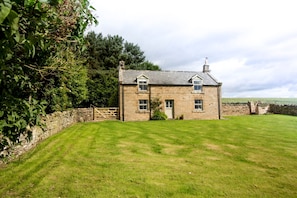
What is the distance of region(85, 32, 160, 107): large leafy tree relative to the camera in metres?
35.2

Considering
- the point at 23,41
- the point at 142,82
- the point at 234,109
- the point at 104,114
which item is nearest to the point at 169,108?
the point at 142,82

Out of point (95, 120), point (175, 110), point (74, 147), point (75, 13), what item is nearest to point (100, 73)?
point (95, 120)

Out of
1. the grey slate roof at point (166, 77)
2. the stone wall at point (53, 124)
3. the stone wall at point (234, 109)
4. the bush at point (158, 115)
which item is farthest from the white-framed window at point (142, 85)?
the stone wall at point (234, 109)

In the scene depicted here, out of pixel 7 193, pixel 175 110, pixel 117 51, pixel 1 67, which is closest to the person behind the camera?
pixel 1 67

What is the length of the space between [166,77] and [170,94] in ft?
8.68

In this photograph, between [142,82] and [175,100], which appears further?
[175,100]

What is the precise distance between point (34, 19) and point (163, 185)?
5.68 meters

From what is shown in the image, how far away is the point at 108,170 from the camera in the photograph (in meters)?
7.76

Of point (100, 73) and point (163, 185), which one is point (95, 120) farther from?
point (163, 185)

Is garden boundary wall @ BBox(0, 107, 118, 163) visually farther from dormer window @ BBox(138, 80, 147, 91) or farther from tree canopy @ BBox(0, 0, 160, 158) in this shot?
dormer window @ BBox(138, 80, 147, 91)

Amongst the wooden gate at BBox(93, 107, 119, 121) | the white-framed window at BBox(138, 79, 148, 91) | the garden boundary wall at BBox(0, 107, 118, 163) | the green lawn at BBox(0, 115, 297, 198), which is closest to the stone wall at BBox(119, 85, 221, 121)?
the white-framed window at BBox(138, 79, 148, 91)

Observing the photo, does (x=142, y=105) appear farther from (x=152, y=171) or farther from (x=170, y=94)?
(x=152, y=171)

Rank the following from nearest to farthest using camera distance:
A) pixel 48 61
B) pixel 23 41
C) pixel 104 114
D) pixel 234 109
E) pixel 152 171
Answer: pixel 23 41
pixel 48 61
pixel 152 171
pixel 104 114
pixel 234 109

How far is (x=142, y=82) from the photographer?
28.2 meters
